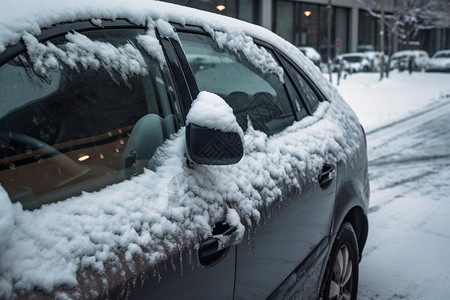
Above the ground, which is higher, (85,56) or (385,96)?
(85,56)

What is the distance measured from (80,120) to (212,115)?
42 cm

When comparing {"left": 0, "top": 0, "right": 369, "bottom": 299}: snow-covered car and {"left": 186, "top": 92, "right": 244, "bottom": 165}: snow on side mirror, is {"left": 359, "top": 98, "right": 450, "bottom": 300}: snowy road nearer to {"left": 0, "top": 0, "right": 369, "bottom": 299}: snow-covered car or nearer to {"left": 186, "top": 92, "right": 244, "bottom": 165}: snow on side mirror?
{"left": 0, "top": 0, "right": 369, "bottom": 299}: snow-covered car

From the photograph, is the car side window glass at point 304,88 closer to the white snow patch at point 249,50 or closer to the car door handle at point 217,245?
the white snow patch at point 249,50

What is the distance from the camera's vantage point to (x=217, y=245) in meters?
1.48

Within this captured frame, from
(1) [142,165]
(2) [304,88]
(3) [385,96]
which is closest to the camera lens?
(1) [142,165]

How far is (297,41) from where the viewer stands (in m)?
31.9

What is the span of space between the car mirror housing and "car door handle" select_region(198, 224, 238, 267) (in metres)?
0.23

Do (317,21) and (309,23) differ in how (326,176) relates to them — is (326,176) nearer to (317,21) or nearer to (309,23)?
(309,23)

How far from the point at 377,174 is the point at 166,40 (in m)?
4.91

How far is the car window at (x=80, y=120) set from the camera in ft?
4.21

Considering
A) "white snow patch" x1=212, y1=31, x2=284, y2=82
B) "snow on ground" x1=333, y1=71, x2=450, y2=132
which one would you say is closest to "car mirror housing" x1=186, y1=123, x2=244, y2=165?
"white snow patch" x1=212, y1=31, x2=284, y2=82

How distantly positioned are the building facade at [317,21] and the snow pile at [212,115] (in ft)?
82.0

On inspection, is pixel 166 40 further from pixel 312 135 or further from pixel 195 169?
pixel 312 135

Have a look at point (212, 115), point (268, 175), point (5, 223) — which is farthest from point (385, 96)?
point (5, 223)
